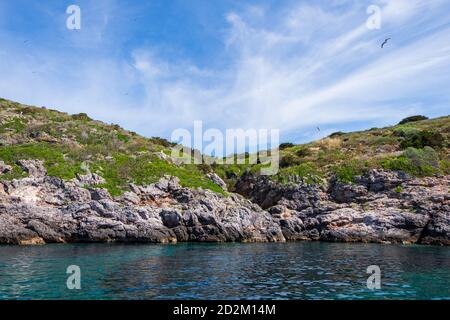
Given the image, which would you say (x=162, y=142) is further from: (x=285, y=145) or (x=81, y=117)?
(x=285, y=145)

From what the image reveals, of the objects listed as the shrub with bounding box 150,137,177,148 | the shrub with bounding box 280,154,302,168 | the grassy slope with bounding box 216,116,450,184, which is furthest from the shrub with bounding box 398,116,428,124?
the shrub with bounding box 150,137,177,148

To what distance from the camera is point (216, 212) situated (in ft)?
168

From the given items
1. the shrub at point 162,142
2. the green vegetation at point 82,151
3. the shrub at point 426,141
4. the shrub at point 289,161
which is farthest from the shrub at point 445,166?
the shrub at point 162,142

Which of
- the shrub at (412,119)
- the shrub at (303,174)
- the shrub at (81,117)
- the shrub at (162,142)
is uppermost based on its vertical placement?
the shrub at (412,119)

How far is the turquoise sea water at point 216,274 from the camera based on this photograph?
18.9 meters

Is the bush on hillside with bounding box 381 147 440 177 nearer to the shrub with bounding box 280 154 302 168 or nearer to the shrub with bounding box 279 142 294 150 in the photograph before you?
the shrub with bounding box 280 154 302 168

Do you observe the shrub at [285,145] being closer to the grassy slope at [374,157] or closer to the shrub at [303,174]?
the grassy slope at [374,157]

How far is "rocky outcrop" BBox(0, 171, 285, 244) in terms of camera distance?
4262 cm

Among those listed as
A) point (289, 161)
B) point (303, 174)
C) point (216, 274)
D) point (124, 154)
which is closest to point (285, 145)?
point (289, 161)

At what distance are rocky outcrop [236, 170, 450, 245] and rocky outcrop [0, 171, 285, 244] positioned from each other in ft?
21.0

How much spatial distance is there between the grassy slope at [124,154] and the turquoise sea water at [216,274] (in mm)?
17537

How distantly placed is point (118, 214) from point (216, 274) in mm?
24771

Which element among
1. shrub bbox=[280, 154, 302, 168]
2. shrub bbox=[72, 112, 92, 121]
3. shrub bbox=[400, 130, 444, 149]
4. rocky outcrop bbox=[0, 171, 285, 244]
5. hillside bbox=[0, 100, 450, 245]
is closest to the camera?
rocky outcrop bbox=[0, 171, 285, 244]

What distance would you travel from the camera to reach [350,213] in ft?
176
